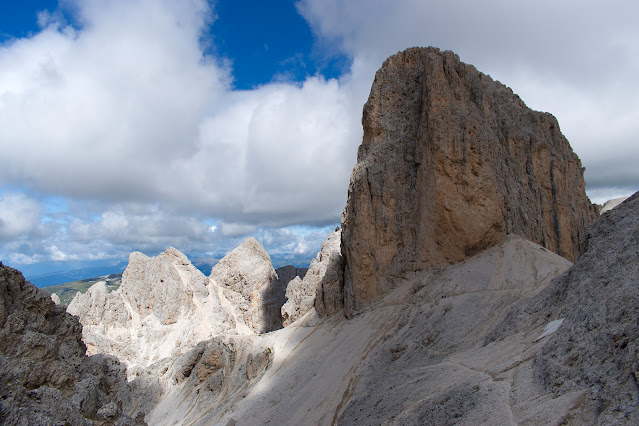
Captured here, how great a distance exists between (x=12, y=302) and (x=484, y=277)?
19.2m

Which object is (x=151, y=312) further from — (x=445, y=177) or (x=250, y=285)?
(x=445, y=177)

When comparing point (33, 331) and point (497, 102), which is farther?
point (497, 102)

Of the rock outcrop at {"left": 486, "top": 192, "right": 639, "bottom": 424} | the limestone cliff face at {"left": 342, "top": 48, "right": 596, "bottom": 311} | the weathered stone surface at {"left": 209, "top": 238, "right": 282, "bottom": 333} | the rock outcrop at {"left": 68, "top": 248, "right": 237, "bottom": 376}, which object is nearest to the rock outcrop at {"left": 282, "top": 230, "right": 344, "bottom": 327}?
the limestone cliff face at {"left": 342, "top": 48, "right": 596, "bottom": 311}

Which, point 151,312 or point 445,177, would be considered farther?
point 151,312

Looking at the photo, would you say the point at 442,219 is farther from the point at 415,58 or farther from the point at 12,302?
the point at 12,302

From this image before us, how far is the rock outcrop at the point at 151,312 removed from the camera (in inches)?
1673

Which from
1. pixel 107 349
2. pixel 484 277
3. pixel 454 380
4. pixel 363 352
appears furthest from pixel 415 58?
pixel 107 349

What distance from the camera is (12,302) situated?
30.3 feet

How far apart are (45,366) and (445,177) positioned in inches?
832

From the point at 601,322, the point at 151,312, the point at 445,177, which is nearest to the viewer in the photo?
the point at 601,322

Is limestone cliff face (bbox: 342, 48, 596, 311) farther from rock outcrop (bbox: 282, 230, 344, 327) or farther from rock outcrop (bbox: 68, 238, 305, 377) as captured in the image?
rock outcrop (bbox: 68, 238, 305, 377)

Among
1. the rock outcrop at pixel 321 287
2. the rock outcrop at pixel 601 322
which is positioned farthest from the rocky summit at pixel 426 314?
the rock outcrop at pixel 321 287

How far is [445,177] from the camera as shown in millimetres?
24000

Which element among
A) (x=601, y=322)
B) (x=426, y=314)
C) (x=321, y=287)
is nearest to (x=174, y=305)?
(x=321, y=287)
